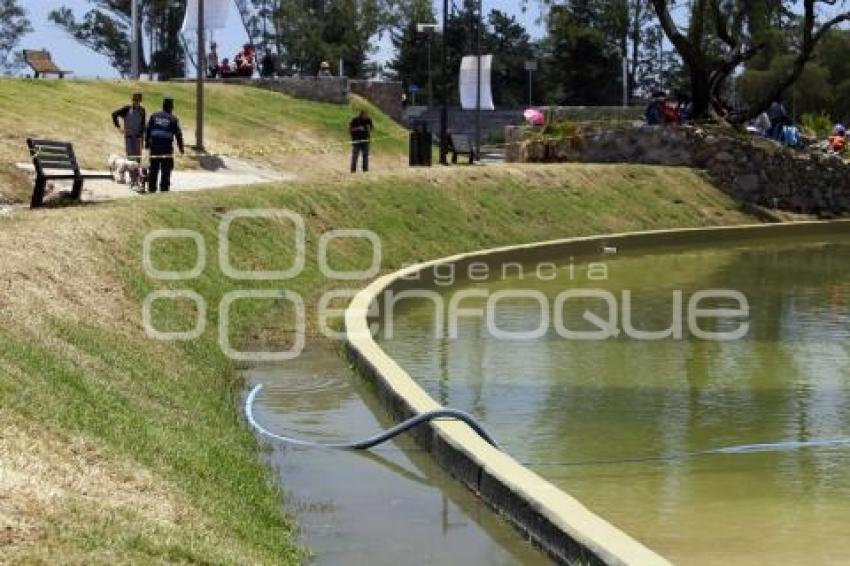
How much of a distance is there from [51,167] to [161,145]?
11.5 ft

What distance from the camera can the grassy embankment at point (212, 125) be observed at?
27406 mm

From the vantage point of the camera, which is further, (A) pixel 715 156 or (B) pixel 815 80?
(B) pixel 815 80

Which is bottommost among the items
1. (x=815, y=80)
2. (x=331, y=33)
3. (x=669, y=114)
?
(x=669, y=114)

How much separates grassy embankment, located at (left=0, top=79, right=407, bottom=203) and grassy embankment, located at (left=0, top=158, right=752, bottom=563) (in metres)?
3.62

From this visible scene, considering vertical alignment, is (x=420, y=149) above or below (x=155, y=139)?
below

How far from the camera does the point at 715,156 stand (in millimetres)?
36375

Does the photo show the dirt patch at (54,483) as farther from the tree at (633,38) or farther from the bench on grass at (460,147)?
the tree at (633,38)

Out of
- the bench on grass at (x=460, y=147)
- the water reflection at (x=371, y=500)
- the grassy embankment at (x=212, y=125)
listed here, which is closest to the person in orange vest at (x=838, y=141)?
the bench on grass at (x=460, y=147)

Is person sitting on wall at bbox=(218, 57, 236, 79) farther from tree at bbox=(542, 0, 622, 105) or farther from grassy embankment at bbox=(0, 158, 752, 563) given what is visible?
tree at bbox=(542, 0, 622, 105)

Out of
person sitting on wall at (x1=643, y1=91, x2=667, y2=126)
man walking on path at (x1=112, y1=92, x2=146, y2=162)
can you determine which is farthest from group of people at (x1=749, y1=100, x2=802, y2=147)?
man walking on path at (x1=112, y1=92, x2=146, y2=162)

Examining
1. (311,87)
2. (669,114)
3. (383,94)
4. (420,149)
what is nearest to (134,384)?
(420,149)

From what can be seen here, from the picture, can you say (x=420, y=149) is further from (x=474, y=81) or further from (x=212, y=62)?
(x=212, y=62)

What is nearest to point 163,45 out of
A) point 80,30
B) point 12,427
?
point 80,30

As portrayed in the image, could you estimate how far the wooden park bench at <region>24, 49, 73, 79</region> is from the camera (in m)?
44.2
